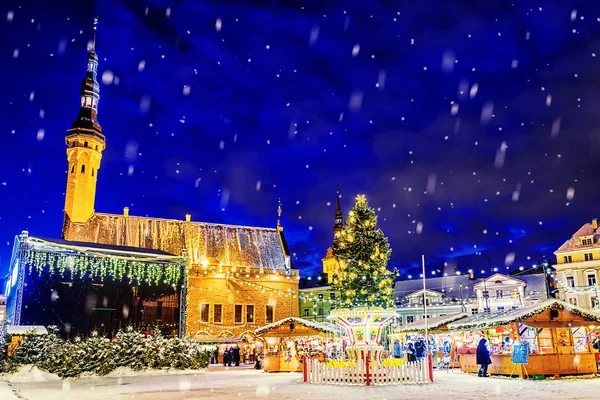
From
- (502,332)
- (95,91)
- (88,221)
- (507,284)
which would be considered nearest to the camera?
(502,332)

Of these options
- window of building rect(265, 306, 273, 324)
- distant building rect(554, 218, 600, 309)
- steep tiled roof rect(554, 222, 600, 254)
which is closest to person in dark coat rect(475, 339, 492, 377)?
window of building rect(265, 306, 273, 324)

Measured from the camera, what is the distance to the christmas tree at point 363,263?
105ft

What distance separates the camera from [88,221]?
39250 mm

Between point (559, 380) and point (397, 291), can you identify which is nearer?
point (559, 380)

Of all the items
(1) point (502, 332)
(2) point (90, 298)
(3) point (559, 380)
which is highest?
(2) point (90, 298)

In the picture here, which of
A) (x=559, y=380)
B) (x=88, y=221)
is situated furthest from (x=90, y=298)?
(x=559, y=380)

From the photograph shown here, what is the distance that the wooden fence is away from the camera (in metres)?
15.8

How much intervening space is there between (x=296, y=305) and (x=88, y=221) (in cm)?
1711

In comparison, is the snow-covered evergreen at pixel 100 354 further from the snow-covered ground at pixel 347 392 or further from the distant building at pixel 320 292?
the distant building at pixel 320 292

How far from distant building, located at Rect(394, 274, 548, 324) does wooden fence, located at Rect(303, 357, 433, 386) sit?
30599mm

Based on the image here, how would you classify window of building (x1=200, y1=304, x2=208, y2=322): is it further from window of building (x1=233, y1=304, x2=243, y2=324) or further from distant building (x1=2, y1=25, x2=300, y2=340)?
window of building (x1=233, y1=304, x2=243, y2=324)

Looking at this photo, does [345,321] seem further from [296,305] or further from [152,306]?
[296,305]

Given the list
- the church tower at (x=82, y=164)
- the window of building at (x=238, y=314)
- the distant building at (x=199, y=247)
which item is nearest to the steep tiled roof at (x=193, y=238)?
the distant building at (x=199, y=247)

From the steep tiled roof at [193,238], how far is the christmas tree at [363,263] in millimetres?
11593
